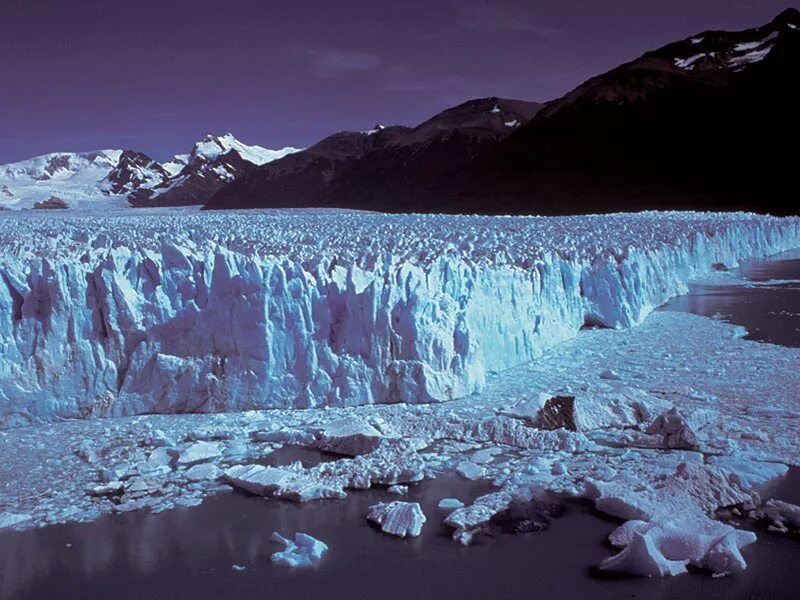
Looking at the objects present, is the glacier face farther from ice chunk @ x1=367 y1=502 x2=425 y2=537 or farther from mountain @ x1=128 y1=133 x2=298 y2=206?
mountain @ x1=128 y1=133 x2=298 y2=206

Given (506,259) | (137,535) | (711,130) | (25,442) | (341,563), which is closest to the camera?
(341,563)

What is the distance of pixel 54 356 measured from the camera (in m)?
5.07

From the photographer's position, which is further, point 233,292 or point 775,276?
point 775,276

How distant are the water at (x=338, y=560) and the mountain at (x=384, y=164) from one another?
46565 millimetres

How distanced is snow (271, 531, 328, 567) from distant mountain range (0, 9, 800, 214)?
34.5 meters

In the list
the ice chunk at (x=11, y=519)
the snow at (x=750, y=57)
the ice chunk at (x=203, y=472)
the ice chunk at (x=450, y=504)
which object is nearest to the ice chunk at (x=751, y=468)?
the ice chunk at (x=450, y=504)

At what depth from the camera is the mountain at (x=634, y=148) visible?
3838cm

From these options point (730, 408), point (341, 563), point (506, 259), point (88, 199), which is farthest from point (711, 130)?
point (88, 199)

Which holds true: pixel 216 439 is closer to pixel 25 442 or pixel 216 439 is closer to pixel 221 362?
pixel 221 362

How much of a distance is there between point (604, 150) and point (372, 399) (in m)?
42.4

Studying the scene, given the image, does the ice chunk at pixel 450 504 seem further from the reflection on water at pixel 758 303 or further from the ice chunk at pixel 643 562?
the reflection on water at pixel 758 303

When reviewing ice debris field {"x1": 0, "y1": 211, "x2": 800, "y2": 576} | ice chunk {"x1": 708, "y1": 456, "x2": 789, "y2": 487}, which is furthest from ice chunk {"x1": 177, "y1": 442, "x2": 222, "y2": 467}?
ice chunk {"x1": 708, "y1": 456, "x2": 789, "y2": 487}

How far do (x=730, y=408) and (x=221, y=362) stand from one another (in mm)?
3546

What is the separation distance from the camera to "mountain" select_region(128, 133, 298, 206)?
70438 millimetres
